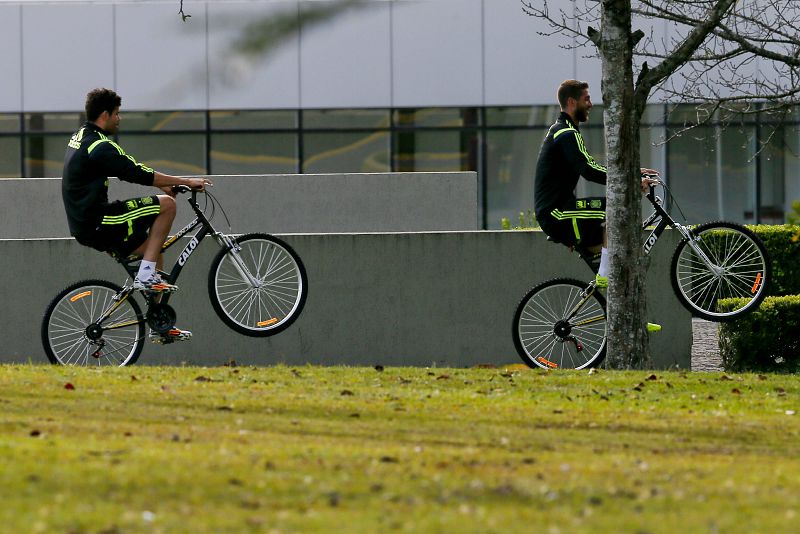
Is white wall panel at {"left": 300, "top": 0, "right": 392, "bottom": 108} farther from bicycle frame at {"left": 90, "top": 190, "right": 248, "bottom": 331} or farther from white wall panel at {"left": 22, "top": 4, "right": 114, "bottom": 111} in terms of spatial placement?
bicycle frame at {"left": 90, "top": 190, "right": 248, "bottom": 331}

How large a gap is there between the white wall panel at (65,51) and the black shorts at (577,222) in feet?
57.4

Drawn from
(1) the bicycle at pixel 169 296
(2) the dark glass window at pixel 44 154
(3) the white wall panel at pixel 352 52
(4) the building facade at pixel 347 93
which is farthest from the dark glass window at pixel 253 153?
(1) the bicycle at pixel 169 296

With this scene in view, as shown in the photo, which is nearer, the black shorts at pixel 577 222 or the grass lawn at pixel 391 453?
the grass lawn at pixel 391 453

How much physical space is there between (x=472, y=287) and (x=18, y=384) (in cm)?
552

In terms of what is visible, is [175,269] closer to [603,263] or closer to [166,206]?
[166,206]

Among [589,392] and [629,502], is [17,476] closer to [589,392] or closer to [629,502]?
[629,502]

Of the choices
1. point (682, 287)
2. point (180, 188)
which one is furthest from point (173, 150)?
point (682, 287)

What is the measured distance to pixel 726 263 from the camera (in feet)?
33.6

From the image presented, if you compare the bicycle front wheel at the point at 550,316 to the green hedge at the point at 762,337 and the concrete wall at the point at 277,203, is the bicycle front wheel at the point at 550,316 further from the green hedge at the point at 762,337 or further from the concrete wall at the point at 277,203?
the concrete wall at the point at 277,203

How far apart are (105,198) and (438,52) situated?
54.7 feet

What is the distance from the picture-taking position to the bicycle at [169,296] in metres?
10.1

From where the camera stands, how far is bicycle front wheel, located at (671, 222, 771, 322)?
1009cm

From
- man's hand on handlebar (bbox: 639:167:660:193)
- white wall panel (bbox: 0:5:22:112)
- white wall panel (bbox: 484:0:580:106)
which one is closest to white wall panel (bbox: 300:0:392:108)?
white wall panel (bbox: 484:0:580:106)

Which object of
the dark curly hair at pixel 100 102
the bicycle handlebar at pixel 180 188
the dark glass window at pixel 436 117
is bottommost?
the bicycle handlebar at pixel 180 188
